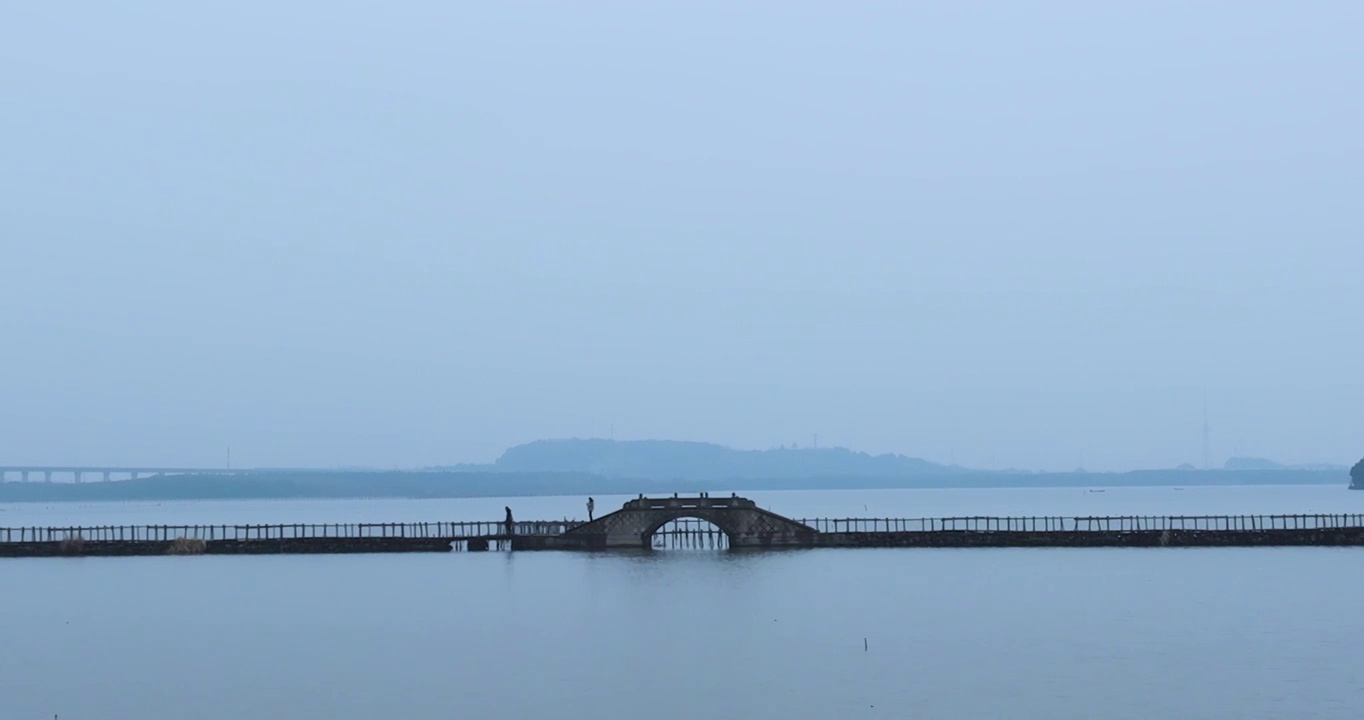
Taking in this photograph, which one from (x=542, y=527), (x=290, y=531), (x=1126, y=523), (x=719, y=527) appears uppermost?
(x=719, y=527)

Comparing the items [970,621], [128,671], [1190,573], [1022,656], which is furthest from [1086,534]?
[128,671]

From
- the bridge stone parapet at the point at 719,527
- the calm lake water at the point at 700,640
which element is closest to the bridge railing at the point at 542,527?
the bridge stone parapet at the point at 719,527

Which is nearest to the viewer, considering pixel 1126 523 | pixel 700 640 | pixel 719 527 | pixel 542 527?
pixel 700 640

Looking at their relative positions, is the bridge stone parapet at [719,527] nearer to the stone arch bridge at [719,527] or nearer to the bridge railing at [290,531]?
the stone arch bridge at [719,527]

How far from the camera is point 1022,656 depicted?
172ft

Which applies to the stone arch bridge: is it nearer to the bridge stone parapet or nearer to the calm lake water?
the bridge stone parapet

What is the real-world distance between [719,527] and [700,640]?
124 feet

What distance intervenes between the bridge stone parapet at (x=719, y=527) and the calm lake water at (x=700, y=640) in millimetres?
1899

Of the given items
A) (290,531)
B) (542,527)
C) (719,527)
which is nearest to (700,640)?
(719,527)

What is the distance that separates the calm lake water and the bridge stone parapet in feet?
6.23

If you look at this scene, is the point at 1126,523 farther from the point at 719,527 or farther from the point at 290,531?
the point at 719,527

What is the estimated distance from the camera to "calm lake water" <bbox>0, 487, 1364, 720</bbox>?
4497 centimetres

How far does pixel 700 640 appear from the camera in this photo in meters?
58.6

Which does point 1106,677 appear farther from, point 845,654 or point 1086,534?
point 1086,534
